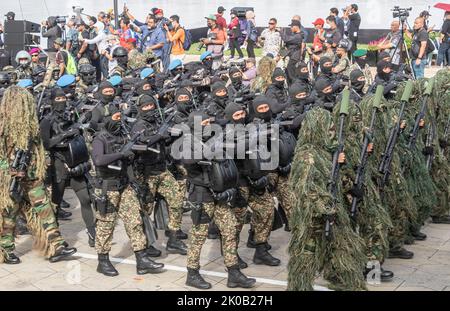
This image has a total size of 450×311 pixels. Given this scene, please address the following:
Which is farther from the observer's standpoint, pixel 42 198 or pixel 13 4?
pixel 13 4

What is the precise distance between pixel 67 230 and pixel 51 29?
8.88 m

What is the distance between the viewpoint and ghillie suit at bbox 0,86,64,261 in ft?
27.1

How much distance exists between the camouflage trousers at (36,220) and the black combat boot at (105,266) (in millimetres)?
744

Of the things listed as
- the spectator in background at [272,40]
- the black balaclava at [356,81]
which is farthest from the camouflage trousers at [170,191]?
the spectator in background at [272,40]

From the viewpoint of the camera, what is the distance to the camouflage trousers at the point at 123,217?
314 inches

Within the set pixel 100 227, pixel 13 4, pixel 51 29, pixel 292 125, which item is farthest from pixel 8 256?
pixel 13 4

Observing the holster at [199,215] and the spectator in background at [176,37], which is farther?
the spectator in background at [176,37]

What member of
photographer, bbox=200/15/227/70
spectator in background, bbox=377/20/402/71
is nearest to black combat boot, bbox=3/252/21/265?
photographer, bbox=200/15/227/70

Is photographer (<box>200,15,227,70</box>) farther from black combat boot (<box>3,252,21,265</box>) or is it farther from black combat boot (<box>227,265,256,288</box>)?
black combat boot (<box>227,265,256,288</box>)

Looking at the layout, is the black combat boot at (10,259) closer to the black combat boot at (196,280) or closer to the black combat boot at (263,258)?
the black combat boot at (196,280)

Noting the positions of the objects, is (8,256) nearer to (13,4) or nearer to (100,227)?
(100,227)

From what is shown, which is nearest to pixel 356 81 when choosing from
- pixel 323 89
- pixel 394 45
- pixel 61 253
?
pixel 323 89

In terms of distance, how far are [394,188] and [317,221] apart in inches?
65.4

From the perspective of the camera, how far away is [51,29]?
686 inches
